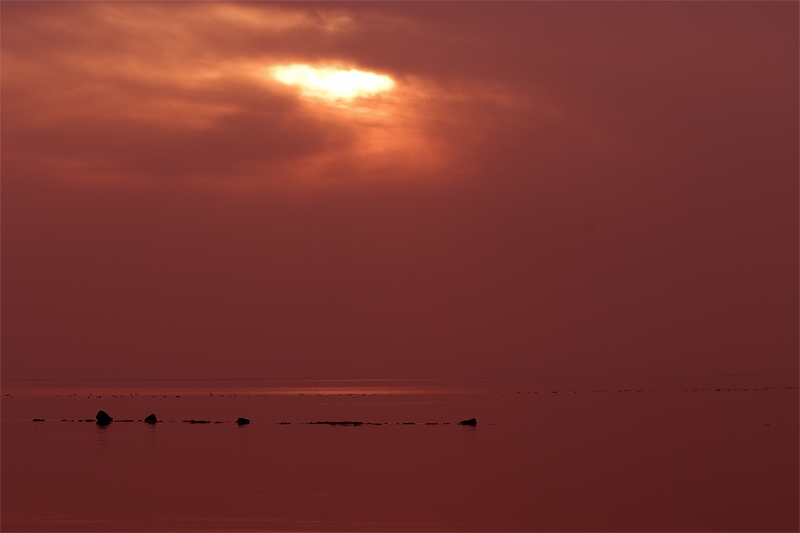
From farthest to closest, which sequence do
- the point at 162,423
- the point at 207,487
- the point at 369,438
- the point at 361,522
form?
the point at 162,423 → the point at 369,438 → the point at 207,487 → the point at 361,522

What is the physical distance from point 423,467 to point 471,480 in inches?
179

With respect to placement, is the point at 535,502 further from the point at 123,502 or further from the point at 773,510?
the point at 123,502

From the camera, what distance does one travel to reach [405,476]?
131ft

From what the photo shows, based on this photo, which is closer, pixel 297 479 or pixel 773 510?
pixel 773 510

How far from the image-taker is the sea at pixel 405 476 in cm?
2964

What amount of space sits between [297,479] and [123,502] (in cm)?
776

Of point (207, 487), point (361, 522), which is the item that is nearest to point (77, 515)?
point (207, 487)

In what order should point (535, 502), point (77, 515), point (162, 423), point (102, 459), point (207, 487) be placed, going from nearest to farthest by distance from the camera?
point (77, 515), point (535, 502), point (207, 487), point (102, 459), point (162, 423)

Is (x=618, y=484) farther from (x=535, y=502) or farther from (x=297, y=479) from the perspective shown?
(x=297, y=479)

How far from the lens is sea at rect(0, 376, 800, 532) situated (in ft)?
97.2

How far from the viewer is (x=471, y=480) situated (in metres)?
38.7

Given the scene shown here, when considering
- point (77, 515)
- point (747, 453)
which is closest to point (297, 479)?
point (77, 515)

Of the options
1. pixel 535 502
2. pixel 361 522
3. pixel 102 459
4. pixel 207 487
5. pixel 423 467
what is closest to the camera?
pixel 361 522

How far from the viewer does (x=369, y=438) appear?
5891 centimetres
